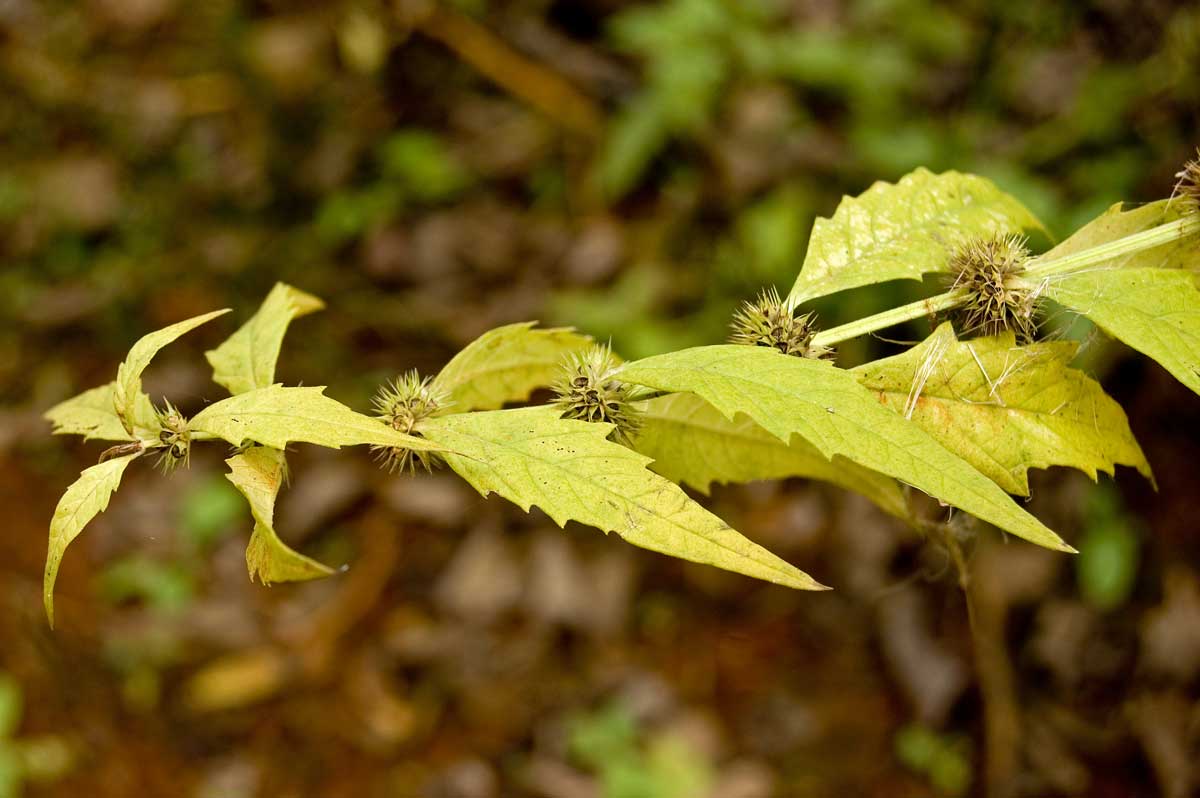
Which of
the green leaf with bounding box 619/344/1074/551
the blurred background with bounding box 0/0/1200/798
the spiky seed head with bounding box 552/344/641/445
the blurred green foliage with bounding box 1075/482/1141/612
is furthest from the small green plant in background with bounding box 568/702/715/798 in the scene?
the green leaf with bounding box 619/344/1074/551

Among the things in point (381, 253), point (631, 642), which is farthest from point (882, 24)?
point (631, 642)

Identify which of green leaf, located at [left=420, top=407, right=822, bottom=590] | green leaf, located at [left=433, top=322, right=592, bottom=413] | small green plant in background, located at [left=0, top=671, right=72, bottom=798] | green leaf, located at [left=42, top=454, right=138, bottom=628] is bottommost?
small green plant in background, located at [left=0, top=671, right=72, bottom=798]

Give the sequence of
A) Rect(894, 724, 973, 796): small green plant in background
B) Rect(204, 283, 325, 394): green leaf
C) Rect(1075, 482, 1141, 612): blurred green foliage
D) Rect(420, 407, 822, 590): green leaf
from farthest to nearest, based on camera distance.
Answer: Rect(894, 724, 973, 796): small green plant in background, Rect(1075, 482, 1141, 612): blurred green foliage, Rect(204, 283, 325, 394): green leaf, Rect(420, 407, 822, 590): green leaf

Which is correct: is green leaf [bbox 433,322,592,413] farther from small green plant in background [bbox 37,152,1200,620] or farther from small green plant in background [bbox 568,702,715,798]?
small green plant in background [bbox 568,702,715,798]

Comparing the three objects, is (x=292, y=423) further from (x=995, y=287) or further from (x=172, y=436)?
(x=995, y=287)

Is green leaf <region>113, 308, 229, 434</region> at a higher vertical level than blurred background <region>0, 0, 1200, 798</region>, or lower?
lower

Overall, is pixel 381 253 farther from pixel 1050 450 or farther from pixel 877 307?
pixel 1050 450

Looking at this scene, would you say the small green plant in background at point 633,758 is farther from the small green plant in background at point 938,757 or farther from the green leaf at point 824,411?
the green leaf at point 824,411

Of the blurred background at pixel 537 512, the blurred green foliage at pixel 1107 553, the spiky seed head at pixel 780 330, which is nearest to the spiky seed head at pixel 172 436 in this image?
the spiky seed head at pixel 780 330
